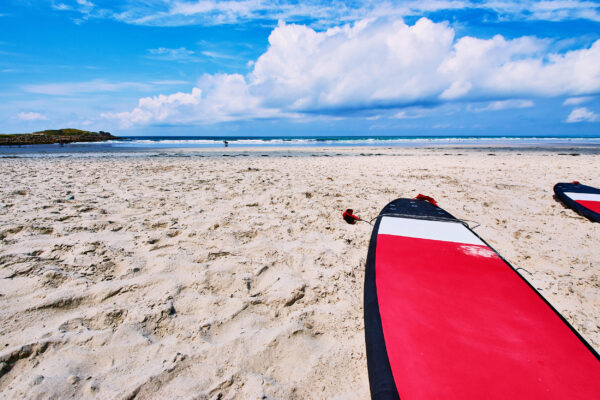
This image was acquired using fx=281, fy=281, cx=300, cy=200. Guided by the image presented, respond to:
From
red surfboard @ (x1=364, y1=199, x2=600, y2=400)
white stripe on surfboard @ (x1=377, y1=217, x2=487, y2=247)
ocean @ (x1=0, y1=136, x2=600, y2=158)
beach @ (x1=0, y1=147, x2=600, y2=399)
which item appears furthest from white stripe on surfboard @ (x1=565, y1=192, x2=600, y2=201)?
ocean @ (x1=0, y1=136, x2=600, y2=158)

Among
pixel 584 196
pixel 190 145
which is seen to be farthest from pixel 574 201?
pixel 190 145

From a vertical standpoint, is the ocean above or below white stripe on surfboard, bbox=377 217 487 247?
above

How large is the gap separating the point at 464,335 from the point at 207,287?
72.4 inches

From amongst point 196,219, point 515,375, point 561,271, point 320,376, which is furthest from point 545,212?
point 196,219

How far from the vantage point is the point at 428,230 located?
320cm

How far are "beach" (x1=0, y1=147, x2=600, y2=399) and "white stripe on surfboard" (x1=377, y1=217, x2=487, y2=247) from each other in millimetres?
338

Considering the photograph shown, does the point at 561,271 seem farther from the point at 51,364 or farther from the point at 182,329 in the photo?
the point at 51,364

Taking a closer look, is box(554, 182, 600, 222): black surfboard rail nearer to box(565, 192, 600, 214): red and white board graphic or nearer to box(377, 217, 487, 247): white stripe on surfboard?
box(565, 192, 600, 214): red and white board graphic

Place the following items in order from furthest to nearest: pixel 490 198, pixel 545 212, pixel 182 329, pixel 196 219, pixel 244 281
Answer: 1. pixel 490 198
2. pixel 545 212
3. pixel 196 219
4. pixel 244 281
5. pixel 182 329

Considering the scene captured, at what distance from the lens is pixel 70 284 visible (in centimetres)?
220

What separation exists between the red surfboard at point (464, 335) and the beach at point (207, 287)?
23 cm

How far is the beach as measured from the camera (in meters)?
1.54

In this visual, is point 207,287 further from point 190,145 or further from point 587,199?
point 190,145

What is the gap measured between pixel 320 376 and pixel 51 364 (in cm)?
148
